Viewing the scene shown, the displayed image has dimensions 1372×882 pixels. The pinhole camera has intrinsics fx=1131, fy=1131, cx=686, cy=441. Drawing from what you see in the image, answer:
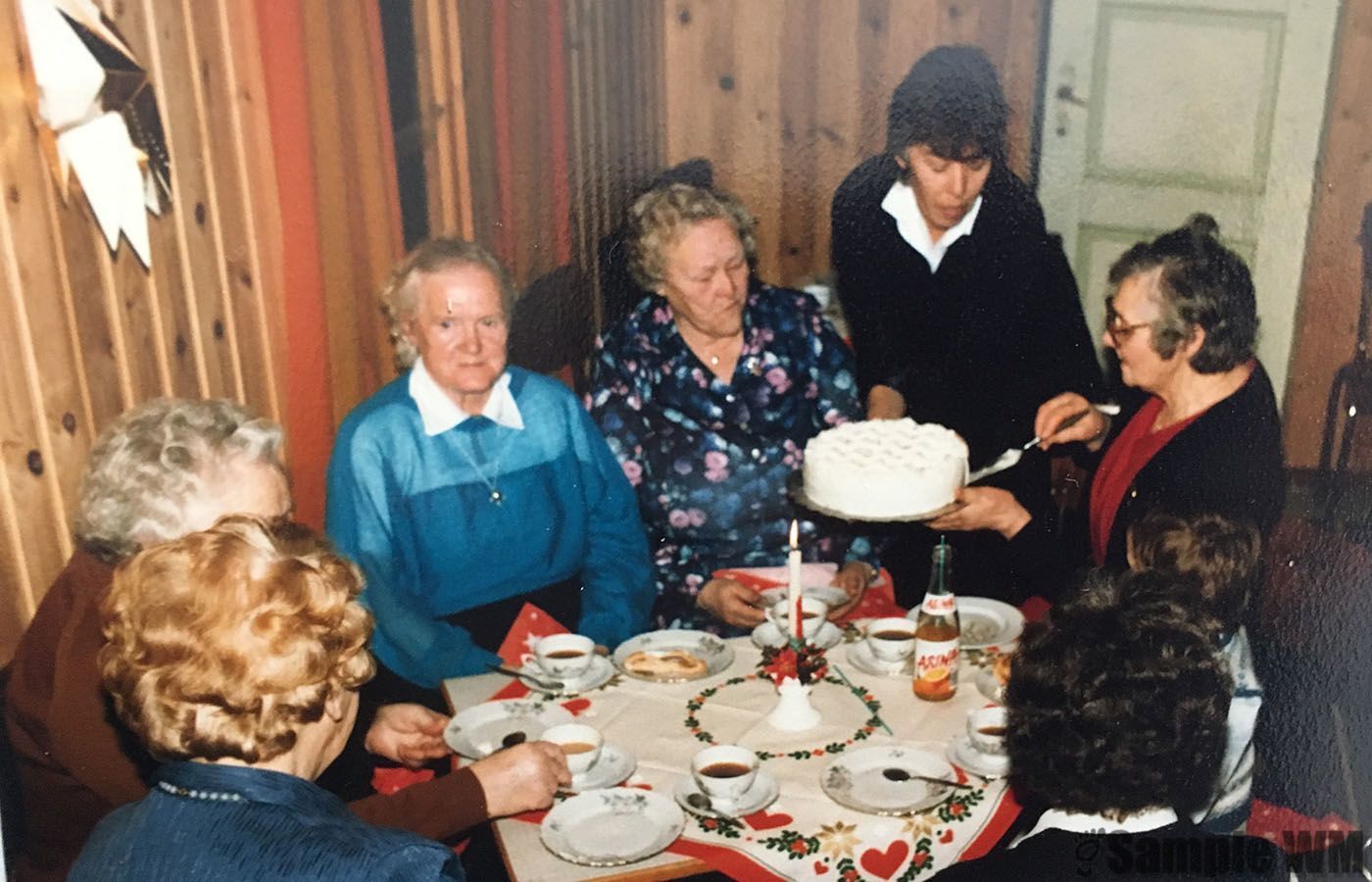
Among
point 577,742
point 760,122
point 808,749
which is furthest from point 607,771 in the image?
point 760,122

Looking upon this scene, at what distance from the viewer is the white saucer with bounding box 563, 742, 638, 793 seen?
1.59 metres

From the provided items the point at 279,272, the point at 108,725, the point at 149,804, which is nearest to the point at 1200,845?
the point at 149,804

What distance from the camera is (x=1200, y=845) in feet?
3.98

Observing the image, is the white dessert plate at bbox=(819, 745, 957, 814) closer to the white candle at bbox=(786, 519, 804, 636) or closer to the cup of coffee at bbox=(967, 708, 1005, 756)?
the cup of coffee at bbox=(967, 708, 1005, 756)

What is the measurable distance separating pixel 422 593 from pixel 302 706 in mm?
1215

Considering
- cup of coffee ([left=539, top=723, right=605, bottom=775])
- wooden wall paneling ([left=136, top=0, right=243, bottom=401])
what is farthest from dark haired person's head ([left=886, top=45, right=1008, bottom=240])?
cup of coffee ([left=539, top=723, right=605, bottom=775])

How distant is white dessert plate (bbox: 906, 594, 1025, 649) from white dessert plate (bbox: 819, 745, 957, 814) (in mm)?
369

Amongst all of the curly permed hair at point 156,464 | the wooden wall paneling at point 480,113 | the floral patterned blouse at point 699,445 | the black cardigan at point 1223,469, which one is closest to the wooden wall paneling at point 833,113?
the floral patterned blouse at point 699,445

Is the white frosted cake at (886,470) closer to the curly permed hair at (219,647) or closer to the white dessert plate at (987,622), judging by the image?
the white dessert plate at (987,622)

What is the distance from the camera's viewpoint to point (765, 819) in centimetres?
151

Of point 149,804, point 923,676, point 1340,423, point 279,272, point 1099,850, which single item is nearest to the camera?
point 149,804

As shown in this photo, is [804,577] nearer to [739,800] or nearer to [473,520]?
[473,520]

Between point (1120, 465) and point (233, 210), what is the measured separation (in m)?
1.79

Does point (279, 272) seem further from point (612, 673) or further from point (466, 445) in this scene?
point (612, 673)
